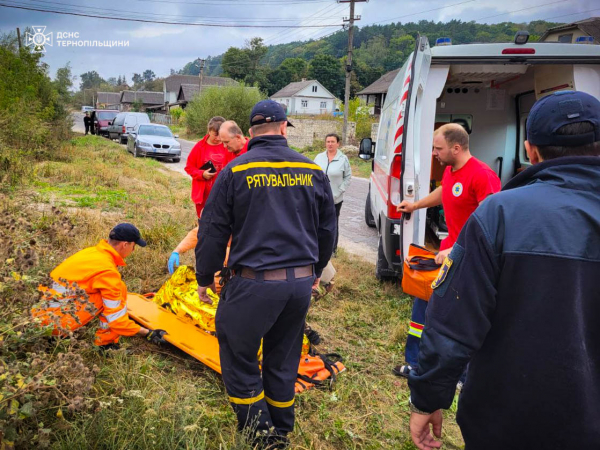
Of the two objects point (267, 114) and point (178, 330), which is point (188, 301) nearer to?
point (178, 330)

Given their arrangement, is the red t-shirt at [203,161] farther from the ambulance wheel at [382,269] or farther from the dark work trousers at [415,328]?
the dark work trousers at [415,328]

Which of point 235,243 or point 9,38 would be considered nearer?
point 235,243

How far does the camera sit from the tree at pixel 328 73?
3103 inches

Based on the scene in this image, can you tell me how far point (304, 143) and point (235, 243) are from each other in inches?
1195

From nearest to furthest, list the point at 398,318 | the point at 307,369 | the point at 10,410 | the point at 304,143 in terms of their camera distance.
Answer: the point at 10,410 → the point at 307,369 → the point at 398,318 → the point at 304,143

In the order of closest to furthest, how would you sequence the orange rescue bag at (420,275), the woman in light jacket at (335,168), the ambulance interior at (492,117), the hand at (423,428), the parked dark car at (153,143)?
the hand at (423,428), the orange rescue bag at (420,275), the woman in light jacket at (335,168), the ambulance interior at (492,117), the parked dark car at (153,143)

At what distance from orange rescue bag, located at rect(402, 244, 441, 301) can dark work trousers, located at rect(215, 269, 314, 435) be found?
3.55 ft

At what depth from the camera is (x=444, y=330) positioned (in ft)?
4.91

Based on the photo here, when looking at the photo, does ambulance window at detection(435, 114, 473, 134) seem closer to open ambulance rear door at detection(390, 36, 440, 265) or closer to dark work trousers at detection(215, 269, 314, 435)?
open ambulance rear door at detection(390, 36, 440, 265)

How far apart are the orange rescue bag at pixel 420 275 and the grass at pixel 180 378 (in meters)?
0.79

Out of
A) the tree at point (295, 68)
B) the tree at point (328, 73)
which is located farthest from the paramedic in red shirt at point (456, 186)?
the tree at point (295, 68)

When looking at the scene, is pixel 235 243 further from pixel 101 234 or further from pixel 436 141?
pixel 101 234

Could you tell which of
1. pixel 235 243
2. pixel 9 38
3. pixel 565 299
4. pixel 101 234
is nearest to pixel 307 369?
pixel 235 243

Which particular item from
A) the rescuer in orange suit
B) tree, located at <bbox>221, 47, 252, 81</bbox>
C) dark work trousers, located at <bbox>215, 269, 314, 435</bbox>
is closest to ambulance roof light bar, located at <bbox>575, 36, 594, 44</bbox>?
dark work trousers, located at <bbox>215, 269, 314, 435</bbox>
